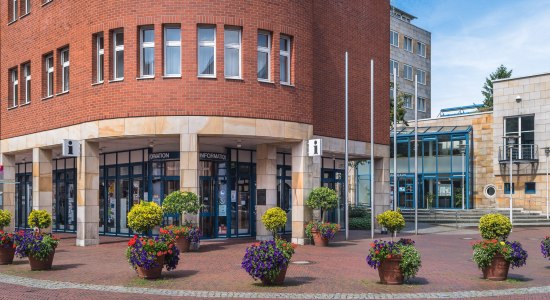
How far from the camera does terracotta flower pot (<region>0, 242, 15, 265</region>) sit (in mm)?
17391

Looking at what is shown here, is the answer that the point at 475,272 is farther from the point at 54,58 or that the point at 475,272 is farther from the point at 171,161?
the point at 54,58

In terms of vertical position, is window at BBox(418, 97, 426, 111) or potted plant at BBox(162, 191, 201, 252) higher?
window at BBox(418, 97, 426, 111)

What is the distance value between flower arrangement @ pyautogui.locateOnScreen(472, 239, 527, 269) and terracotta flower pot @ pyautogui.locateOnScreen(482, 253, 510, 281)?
0.09m

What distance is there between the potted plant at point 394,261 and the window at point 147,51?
37.8 ft

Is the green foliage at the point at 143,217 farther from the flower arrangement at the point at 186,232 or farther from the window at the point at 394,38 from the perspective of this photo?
the window at the point at 394,38

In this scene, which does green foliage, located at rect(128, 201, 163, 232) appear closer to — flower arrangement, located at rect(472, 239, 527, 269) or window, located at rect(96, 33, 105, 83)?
window, located at rect(96, 33, 105, 83)

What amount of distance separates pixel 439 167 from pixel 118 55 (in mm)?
31494

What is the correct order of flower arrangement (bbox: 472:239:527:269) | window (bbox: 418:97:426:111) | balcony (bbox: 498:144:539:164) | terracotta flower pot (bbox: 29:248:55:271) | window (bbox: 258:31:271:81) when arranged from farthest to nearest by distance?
window (bbox: 418:97:426:111) < balcony (bbox: 498:144:539:164) < window (bbox: 258:31:271:81) < terracotta flower pot (bbox: 29:248:55:271) < flower arrangement (bbox: 472:239:527:269)

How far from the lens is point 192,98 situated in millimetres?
21469

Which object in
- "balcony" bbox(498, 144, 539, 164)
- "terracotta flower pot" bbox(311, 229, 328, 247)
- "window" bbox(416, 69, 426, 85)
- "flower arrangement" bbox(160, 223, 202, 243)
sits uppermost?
"window" bbox(416, 69, 426, 85)

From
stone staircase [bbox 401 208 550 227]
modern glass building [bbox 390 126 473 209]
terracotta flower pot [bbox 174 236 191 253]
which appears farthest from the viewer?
modern glass building [bbox 390 126 473 209]

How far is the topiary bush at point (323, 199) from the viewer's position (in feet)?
73.9

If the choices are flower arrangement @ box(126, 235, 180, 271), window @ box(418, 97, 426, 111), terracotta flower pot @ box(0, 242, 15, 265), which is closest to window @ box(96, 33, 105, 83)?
terracotta flower pot @ box(0, 242, 15, 265)

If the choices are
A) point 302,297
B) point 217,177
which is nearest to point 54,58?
point 217,177
